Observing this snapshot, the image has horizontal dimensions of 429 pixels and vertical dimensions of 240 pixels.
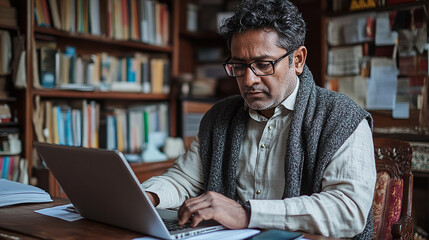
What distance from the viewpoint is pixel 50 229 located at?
3.40 feet

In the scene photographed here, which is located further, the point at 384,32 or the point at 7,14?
the point at 384,32

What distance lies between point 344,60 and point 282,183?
5.87ft

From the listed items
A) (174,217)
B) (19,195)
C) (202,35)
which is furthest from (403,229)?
(202,35)

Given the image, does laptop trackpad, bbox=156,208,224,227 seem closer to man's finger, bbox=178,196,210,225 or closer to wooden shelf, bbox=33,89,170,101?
man's finger, bbox=178,196,210,225

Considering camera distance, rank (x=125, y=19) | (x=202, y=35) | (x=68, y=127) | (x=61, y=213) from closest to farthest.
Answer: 1. (x=61, y=213)
2. (x=68, y=127)
3. (x=125, y=19)
4. (x=202, y=35)

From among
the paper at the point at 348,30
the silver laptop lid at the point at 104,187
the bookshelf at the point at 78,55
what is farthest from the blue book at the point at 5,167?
the paper at the point at 348,30

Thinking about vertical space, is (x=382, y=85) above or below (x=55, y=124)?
above

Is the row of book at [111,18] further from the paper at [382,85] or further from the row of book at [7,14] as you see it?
the paper at [382,85]

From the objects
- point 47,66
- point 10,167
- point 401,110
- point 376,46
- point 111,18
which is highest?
point 111,18

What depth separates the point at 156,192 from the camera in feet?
4.44

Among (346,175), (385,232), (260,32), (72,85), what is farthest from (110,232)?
(72,85)

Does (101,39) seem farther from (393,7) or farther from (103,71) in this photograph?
(393,7)

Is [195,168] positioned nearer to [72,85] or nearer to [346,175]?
[346,175]

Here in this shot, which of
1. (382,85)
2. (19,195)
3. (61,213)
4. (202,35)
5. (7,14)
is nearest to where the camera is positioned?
(61,213)
